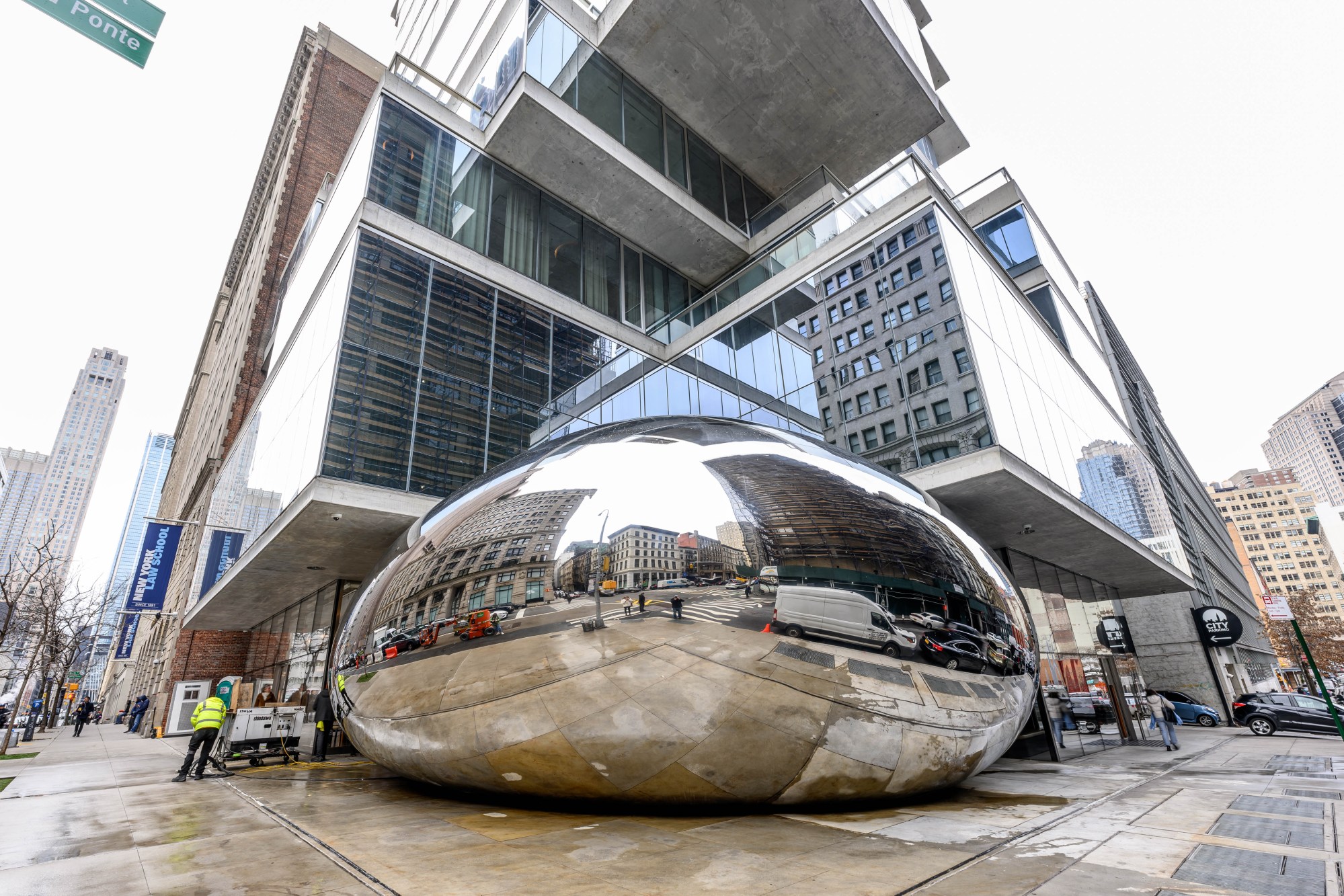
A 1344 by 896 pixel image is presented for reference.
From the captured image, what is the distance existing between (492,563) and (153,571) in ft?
84.7

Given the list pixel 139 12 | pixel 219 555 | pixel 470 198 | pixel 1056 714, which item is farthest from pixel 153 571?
pixel 1056 714

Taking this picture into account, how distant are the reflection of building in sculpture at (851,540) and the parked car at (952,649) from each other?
19 cm

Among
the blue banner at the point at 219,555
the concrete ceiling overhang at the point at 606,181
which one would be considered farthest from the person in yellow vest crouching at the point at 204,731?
the concrete ceiling overhang at the point at 606,181

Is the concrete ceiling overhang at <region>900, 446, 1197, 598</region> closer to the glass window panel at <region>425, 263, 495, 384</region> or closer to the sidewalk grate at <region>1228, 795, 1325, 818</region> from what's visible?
the sidewalk grate at <region>1228, 795, 1325, 818</region>

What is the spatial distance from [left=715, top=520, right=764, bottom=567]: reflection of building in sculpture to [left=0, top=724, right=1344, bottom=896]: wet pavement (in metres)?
1.96

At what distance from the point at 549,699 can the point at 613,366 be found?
13.5 meters

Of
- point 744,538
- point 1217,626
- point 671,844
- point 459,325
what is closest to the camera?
point 671,844

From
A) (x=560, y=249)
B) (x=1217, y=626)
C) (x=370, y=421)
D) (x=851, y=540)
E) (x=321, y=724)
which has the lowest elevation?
(x=321, y=724)

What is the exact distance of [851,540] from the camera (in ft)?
16.8

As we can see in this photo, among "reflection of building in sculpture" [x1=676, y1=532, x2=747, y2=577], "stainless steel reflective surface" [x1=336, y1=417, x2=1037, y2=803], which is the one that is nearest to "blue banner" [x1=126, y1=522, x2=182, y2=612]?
"stainless steel reflective surface" [x1=336, y1=417, x2=1037, y2=803]

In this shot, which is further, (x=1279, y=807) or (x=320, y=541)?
(x=320, y=541)

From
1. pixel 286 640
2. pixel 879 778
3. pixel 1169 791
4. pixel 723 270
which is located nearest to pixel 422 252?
pixel 723 270

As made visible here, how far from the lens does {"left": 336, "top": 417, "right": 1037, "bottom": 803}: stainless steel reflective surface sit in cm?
472

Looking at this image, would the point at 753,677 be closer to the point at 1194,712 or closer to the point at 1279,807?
the point at 1279,807
